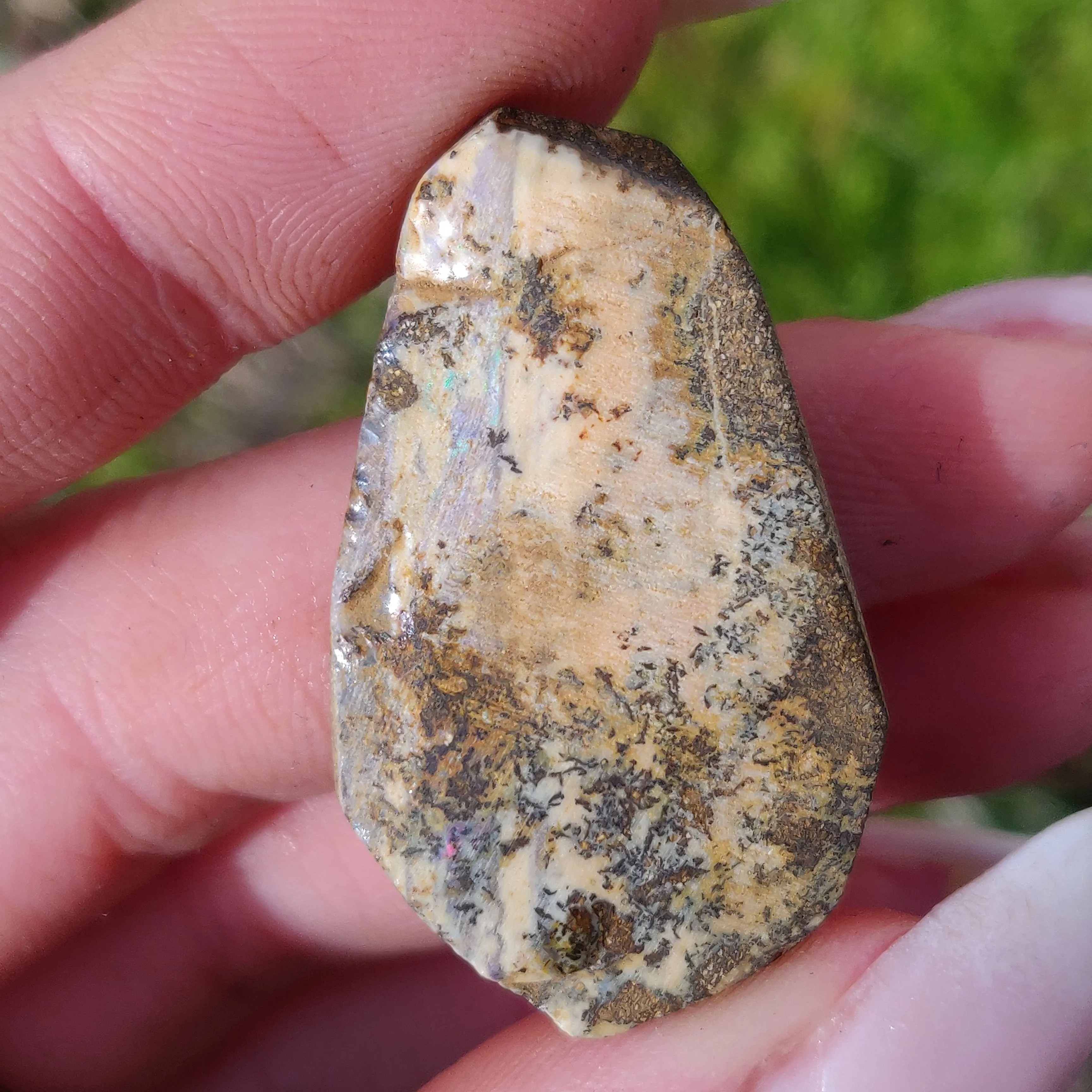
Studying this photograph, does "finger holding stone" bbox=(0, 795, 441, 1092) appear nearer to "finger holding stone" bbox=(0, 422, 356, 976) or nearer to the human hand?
the human hand

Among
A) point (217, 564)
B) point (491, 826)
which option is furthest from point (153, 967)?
point (491, 826)

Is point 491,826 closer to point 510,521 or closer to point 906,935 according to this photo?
point 510,521

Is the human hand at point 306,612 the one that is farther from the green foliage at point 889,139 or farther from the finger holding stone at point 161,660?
the green foliage at point 889,139

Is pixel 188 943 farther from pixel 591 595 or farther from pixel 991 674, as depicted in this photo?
pixel 991 674

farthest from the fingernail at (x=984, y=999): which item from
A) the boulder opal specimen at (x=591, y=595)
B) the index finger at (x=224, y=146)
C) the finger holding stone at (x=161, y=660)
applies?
the index finger at (x=224, y=146)

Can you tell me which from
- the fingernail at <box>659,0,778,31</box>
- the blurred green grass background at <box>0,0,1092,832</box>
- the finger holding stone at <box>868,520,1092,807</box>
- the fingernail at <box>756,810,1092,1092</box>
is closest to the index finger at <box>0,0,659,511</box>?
the fingernail at <box>659,0,778,31</box>

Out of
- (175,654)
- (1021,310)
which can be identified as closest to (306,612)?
(175,654)

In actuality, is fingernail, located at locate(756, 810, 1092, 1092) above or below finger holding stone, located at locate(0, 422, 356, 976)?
below
